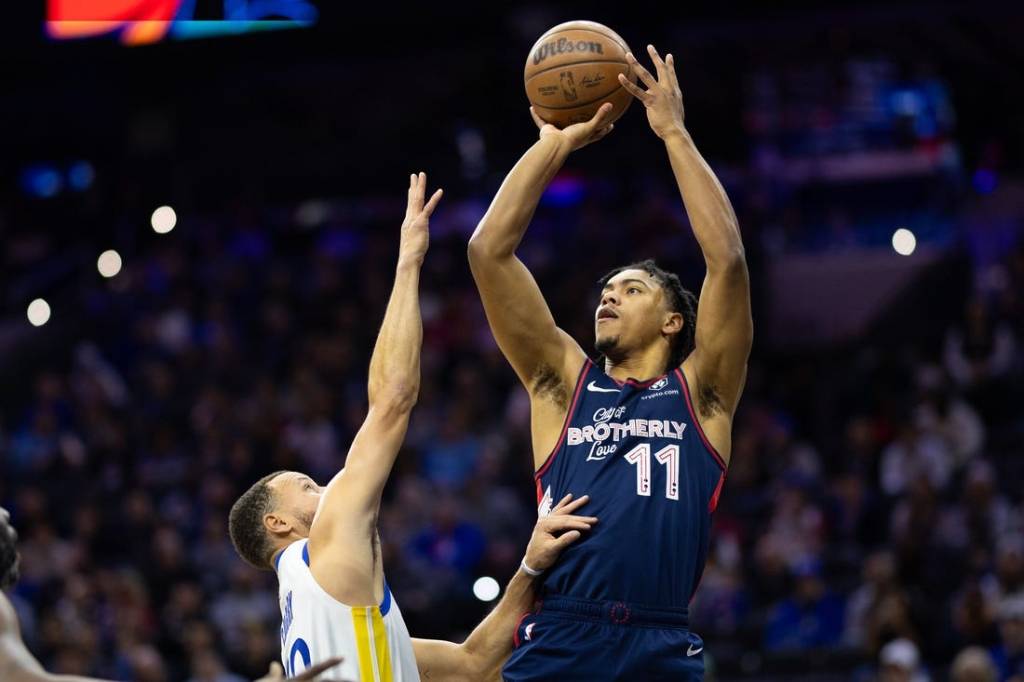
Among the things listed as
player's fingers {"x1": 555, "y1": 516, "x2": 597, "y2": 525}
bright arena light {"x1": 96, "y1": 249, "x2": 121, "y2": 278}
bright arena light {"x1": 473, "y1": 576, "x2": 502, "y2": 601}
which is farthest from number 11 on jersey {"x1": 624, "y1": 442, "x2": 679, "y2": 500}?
bright arena light {"x1": 96, "y1": 249, "x2": 121, "y2": 278}

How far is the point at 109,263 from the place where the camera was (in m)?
19.1

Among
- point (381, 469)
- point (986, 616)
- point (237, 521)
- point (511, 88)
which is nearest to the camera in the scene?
→ point (381, 469)

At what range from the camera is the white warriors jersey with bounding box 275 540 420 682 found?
524 centimetres

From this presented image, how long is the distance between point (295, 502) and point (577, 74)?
192cm

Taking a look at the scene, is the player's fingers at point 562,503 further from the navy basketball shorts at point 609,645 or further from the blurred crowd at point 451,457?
the blurred crowd at point 451,457

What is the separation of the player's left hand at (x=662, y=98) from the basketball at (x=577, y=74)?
159 millimetres

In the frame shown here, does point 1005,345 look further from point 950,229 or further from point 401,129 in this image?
point 401,129

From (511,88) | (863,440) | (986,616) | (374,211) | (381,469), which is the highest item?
(511,88)

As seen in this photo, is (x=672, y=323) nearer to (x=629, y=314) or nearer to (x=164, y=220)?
(x=629, y=314)

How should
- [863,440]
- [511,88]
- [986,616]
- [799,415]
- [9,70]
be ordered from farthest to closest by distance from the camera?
[9,70] < [511,88] < [799,415] < [863,440] < [986,616]

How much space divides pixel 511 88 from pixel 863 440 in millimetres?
7672

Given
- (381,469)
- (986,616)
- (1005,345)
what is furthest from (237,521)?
(1005,345)

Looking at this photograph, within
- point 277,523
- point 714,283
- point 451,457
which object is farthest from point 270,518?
point 451,457

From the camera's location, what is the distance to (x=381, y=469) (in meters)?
5.33
